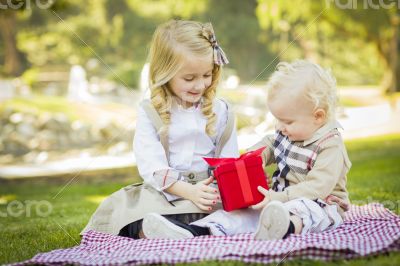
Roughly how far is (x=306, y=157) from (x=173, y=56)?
0.66m

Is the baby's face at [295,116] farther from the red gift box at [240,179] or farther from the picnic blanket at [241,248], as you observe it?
the picnic blanket at [241,248]

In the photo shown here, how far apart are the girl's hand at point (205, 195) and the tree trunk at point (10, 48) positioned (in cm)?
1425

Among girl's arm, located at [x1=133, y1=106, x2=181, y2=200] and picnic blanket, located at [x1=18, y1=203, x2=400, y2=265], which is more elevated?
girl's arm, located at [x1=133, y1=106, x2=181, y2=200]

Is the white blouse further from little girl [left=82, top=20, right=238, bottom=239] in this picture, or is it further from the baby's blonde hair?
the baby's blonde hair

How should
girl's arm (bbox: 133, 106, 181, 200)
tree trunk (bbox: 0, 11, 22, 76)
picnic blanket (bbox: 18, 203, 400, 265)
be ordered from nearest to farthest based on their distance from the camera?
picnic blanket (bbox: 18, 203, 400, 265), girl's arm (bbox: 133, 106, 181, 200), tree trunk (bbox: 0, 11, 22, 76)

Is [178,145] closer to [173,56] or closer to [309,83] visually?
[173,56]

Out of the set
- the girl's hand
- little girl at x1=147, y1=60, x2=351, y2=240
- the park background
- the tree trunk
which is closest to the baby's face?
little girl at x1=147, y1=60, x2=351, y2=240

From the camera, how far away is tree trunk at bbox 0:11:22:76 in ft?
52.3

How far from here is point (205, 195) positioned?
7.78ft

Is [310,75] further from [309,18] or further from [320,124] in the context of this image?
[309,18]

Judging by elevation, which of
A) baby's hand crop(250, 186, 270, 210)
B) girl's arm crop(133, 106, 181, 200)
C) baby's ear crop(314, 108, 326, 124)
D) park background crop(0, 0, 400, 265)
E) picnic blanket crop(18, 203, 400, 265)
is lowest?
park background crop(0, 0, 400, 265)

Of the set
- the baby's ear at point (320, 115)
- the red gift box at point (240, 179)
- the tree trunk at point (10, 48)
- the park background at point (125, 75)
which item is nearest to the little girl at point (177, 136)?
the red gift box at point (240, 179)

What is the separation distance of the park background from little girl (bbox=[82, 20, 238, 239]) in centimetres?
392

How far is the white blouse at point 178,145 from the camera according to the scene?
250 cm
